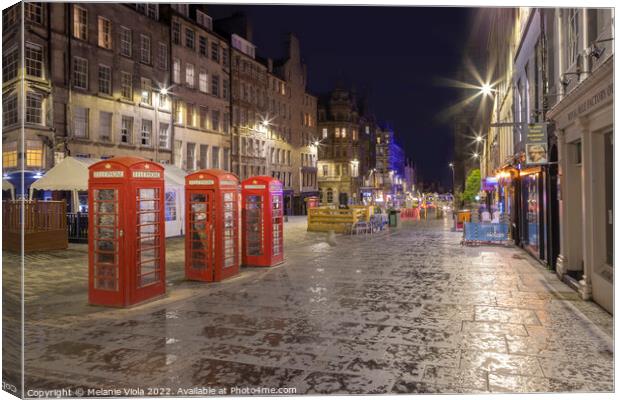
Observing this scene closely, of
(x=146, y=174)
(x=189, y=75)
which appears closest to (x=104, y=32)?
(x=189, y=75)

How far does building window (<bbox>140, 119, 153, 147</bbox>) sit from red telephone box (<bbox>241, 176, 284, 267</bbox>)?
21785 mm

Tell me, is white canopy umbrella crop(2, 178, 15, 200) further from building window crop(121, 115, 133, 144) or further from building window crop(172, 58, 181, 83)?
building window crop(172, 58, 181, 83)

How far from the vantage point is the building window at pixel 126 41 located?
3250 centimetres

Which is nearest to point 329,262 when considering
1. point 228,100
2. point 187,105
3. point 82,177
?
point 82,177

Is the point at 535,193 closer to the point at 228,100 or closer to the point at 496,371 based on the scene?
the point at 496,371

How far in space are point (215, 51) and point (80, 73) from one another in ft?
57.1

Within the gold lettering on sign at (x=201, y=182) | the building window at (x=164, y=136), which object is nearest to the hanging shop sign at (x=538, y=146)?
the gold lettering on sign at (x=201, y=182)

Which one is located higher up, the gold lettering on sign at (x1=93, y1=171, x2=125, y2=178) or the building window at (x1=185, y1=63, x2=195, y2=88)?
the building window at (x1=185, y1=63, x2=195, y2=88)

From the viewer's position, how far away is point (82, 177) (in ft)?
75.0

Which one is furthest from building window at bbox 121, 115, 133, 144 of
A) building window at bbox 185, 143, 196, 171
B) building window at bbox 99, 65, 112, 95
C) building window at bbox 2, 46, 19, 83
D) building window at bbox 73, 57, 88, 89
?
building window at bbox 2, 46, 19, 83

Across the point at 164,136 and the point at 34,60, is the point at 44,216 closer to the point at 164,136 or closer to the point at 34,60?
the point at 34,60

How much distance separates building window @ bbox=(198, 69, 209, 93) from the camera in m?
42.4

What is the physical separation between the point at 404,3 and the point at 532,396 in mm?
4716

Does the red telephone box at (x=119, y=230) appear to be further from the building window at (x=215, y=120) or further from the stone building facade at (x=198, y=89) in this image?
the building window at (x=215, y=120)
